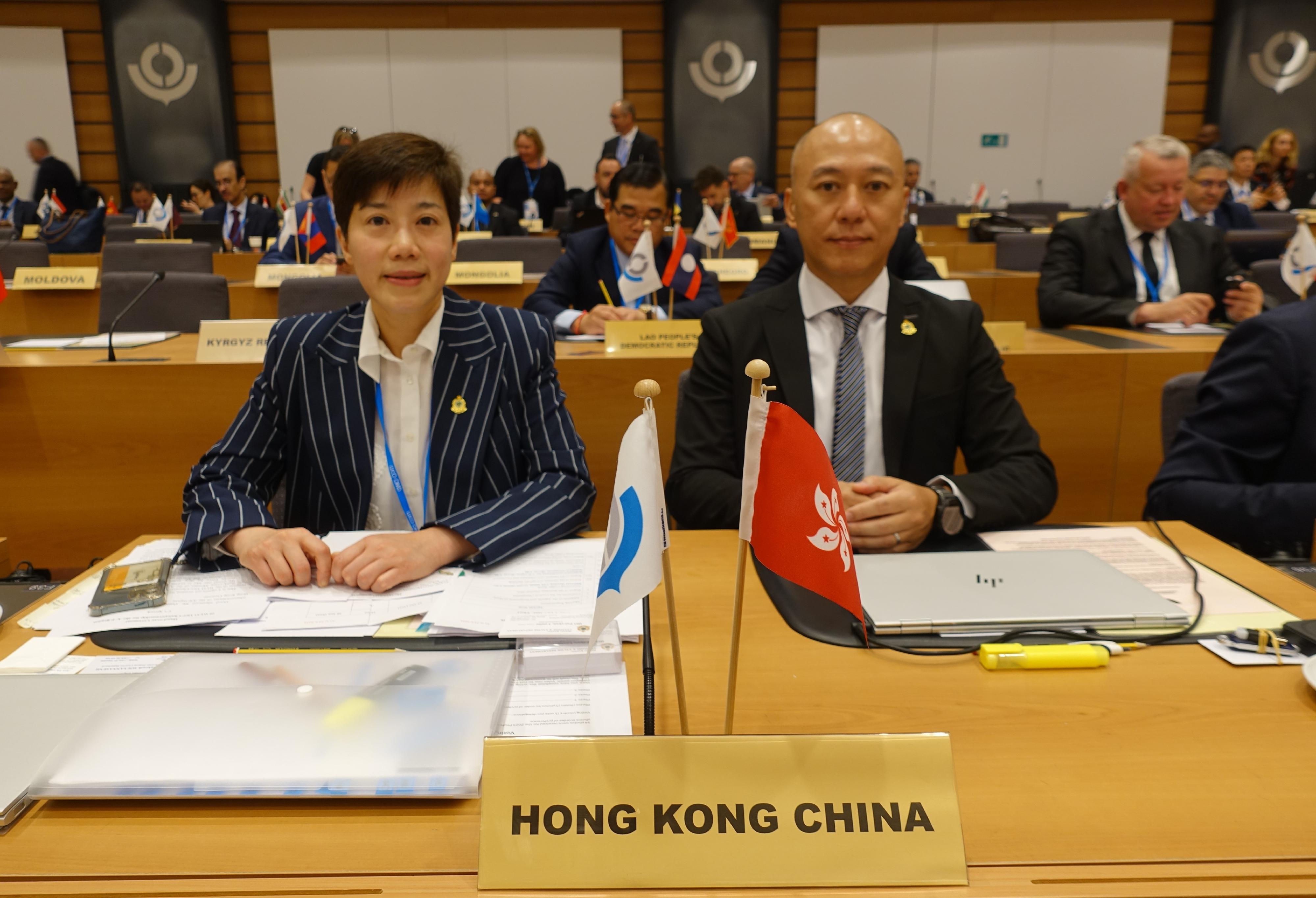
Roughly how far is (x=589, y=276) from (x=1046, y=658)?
2.85m

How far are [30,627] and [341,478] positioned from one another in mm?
523

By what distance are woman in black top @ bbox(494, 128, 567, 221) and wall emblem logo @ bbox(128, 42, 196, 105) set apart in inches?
148

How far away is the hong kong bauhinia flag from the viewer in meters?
0.72

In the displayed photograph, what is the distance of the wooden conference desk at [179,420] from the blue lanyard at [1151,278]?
0.73 metres

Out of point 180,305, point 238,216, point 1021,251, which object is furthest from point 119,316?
point 238,216

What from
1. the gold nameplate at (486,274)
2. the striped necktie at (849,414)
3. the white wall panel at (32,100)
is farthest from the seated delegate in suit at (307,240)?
the white wall panel at (32,100)

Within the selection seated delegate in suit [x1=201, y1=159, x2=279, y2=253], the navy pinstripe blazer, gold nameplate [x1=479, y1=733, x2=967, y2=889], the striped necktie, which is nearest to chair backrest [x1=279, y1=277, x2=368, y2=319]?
Result: the navy pinstripe blazer

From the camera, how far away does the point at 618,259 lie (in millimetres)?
3570

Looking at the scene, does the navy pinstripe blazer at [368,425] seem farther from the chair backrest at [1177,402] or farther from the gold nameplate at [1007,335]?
the gold nameplate at [1007,335]

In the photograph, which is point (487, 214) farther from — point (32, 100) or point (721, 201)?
point (32, 100)

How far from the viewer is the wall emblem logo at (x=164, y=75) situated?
30.7ft

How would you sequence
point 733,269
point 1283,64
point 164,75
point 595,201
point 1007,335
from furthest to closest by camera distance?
point 1283,64 < point 164,75 < point 595,201 < point 733,269 < point 1007,335

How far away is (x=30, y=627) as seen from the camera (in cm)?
105

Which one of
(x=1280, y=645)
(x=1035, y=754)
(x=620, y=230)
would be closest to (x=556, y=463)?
(x=1035, y=754)
